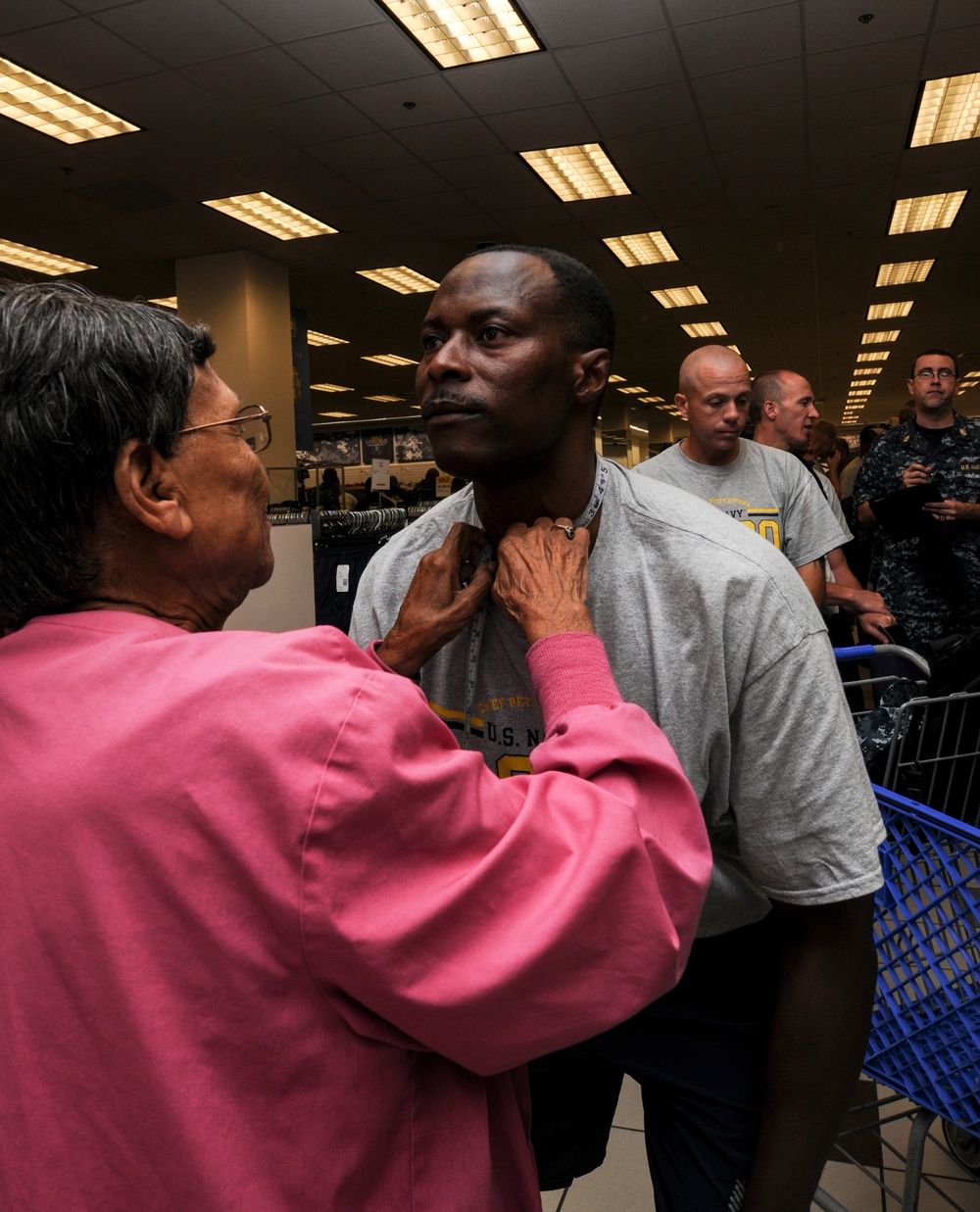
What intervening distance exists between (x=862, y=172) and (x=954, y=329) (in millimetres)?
8820

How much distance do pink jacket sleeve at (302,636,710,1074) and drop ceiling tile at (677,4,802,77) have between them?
580 cm

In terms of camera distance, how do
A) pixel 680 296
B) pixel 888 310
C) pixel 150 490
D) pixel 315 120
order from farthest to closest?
pixel 888 310, pixel 680 296, pixel 315 120, pixel 150 490

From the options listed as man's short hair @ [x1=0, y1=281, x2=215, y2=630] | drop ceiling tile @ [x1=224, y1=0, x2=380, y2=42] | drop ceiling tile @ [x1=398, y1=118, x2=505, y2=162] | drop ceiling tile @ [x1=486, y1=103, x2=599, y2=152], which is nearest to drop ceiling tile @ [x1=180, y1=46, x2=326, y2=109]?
drop ceiling tile @ [x1=224, y1=0, x2=380, y2=42]

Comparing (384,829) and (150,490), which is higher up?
(150,490)

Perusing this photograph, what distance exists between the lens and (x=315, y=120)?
6387mm

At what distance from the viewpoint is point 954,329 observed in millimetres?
15320

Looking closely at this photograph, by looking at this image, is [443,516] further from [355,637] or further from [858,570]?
[858,570]

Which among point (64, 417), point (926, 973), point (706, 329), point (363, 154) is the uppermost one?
point (363, 154)

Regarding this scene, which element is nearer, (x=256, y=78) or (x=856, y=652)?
(x=856, y=652)

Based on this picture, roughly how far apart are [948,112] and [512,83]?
332 cm

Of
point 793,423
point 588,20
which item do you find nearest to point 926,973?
point 793,423

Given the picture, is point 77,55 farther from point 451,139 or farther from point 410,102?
point 451,139

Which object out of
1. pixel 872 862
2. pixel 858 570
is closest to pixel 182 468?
pixel 872 862

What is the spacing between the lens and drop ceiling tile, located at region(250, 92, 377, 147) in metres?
6.16
